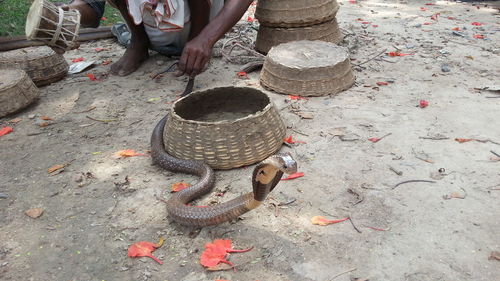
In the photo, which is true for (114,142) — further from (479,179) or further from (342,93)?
(479,179)

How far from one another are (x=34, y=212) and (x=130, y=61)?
2.14 m

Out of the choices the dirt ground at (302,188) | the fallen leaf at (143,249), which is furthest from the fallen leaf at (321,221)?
the fallen leaf at (143,249)

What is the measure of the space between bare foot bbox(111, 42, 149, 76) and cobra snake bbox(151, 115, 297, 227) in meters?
1.46

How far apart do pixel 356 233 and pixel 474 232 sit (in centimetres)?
53

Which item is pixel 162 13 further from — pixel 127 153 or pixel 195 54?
pixel 127 153

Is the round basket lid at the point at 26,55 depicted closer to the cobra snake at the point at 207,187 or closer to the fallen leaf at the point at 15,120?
the fallen leaf at the point at 15,120

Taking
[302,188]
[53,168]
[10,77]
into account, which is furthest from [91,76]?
[302,188]

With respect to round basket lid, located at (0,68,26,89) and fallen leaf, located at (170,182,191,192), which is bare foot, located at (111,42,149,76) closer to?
round basket lid, located at (0,68,26,89)

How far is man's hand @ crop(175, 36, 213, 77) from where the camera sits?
9.69ft

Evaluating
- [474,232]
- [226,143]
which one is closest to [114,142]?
[226,143]

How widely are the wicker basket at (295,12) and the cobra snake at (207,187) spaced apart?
6.01 ft

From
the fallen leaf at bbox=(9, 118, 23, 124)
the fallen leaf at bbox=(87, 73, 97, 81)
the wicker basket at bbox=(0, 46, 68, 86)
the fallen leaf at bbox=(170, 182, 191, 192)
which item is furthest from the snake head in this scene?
the wicker basket at bbox=(0, 46, 68, 86)

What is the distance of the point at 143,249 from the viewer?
1816mm

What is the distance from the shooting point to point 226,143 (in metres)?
2.26
